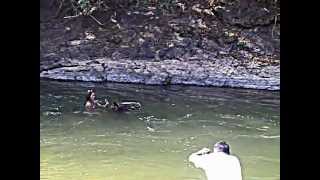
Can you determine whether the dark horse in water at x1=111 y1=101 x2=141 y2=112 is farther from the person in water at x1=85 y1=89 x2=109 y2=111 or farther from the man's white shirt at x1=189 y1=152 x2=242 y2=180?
the man's white shirt at x1=189 y1=152 x2=242 y2=180

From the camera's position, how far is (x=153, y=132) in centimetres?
500

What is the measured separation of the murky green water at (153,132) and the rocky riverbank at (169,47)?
28 centimetres

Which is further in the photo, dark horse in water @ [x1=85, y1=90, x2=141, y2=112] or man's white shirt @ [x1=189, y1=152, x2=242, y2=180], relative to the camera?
dark horse in water @ [x1=85, y1=90, x2=141, y2=112]

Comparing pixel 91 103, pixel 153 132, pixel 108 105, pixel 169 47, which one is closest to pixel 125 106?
pixel 108 105

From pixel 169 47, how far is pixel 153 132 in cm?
284

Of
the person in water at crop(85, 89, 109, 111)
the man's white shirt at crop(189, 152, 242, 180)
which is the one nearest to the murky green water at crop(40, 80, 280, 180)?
the person in water at crop(85, 89, 109, 111)

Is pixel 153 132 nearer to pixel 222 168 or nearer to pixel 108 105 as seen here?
pixel 108 105

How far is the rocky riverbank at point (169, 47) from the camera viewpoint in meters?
7.12

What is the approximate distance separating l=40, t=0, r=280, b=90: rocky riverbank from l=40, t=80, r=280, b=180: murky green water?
28cm

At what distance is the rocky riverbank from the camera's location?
7.12m

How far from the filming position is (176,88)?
6.82 metres
